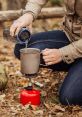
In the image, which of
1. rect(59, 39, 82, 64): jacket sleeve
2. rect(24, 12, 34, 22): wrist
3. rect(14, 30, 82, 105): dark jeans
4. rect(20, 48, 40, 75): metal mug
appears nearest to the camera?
rect(20, 48, 40, 75): metal mug

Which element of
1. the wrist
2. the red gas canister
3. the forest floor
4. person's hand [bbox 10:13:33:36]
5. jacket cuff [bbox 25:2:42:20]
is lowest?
the forest floor

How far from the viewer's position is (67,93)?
4.43 meters

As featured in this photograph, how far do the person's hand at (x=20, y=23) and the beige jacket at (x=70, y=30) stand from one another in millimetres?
101

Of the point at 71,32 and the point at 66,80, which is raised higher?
the point at 71,32

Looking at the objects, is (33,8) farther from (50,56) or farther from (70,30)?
(50,56)

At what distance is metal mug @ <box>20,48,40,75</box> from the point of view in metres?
4.18

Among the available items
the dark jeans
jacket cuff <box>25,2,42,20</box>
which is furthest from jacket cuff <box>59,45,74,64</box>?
jacket cuff <box>25,2,42,20</box>

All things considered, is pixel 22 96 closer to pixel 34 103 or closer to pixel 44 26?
pixel 34 103

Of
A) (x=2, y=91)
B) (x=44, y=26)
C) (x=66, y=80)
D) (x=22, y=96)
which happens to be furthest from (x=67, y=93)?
(x=44, y=26)

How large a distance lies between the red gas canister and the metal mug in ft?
0.85

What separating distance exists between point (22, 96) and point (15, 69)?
53.0 inches

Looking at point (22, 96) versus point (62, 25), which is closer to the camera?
point (22, 96)

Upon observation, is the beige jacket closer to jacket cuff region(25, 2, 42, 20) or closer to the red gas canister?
jacket cuff region(25, 2, 42, 20)

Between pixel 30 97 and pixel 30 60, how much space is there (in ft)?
1.33
